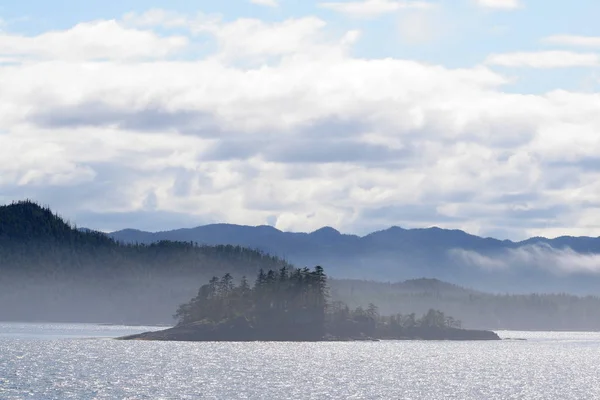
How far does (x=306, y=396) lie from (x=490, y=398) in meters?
35.7

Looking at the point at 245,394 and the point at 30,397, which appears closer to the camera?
the point at 30,397

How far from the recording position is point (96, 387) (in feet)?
655

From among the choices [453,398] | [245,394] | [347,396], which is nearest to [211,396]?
[245,394]

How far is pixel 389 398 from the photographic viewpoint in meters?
194

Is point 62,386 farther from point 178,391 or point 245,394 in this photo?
point 245,394

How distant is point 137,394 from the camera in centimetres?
18825

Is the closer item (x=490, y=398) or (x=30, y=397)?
(x=30, y=397)

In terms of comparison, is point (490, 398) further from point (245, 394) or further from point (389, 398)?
point (245, 394)

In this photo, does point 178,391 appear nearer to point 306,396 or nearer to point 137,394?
point 137,394

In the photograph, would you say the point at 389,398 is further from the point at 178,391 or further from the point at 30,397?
the point at 30,397

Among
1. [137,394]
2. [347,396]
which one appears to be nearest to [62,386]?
[137,394]

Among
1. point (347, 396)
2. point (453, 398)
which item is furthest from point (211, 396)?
point (453, 398)

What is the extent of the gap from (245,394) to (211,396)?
27.1 ft

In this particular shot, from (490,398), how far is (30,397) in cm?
8486
